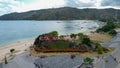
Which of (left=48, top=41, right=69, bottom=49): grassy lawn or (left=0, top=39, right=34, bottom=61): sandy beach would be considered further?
(left=0, top=39, right=34, bottom=61): sandy beach

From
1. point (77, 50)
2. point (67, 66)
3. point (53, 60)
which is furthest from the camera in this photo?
point (77, 50)

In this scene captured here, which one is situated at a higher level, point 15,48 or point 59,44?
point 59,44

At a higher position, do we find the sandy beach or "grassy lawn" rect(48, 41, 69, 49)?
"grassy lawn" rect(48, 41, 69, 49)

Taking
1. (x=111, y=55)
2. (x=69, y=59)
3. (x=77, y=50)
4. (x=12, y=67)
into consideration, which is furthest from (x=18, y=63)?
(x=111, y=55)

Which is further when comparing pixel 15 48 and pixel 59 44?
pixel 15 48

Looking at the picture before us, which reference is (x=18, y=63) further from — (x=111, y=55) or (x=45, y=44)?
(x=111, y=55)

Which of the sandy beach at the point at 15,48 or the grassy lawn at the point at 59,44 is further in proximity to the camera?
the sandy beach at the point at 15,48

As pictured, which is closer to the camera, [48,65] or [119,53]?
[48,65]

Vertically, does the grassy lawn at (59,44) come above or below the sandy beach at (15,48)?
above

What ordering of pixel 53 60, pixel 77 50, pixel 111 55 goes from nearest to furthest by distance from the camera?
pixel 53 60
pixel 111 55
pixel 77 50
